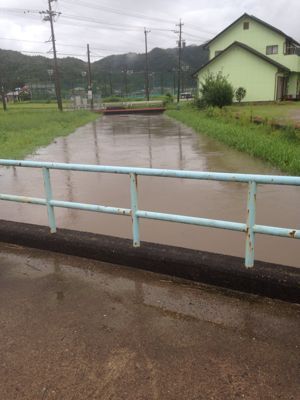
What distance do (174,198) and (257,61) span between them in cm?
3175

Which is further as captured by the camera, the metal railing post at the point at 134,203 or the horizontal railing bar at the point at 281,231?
the metal railing post at the point at 134,203

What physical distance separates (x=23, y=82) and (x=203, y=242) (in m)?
97.5

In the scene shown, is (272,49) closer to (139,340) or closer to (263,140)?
(263,140)

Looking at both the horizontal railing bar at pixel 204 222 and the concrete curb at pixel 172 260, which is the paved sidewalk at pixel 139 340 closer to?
the concrete curb at pixel 172 260

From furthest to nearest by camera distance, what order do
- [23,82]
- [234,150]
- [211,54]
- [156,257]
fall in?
[23,82], [211,54], [234,150], [156,257]

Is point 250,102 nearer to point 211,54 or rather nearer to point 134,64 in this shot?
point 211,54

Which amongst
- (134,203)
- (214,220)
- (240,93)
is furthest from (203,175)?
(240,93)

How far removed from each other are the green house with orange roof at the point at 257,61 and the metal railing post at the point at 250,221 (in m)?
34.6

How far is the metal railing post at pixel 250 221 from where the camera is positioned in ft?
10.4

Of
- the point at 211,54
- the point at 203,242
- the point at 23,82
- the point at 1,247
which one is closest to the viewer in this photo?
the point at 1,247

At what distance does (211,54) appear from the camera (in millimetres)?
42188

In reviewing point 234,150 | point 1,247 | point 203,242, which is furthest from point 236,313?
point 234,150

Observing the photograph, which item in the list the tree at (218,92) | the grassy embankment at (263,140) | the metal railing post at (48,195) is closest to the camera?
the metal railing post at (48,195)

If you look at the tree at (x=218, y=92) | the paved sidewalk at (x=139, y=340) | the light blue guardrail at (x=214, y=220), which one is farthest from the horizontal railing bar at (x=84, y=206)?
the tree at (x=218, y=92)
